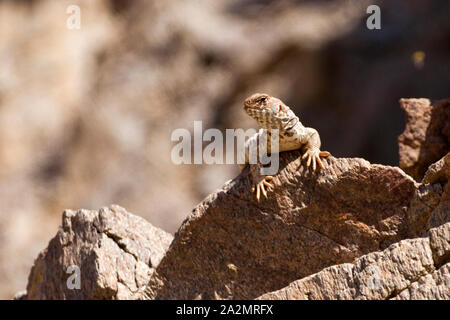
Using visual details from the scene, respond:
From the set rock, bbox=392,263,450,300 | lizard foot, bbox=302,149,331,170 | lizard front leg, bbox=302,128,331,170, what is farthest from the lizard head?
rock, bbox=392,263,450,300

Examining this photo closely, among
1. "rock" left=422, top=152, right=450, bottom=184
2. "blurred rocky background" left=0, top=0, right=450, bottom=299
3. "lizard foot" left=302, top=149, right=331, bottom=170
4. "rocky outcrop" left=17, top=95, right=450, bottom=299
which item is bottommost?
"rocky outcrop" left=17, top=95, right=450, bottom=299

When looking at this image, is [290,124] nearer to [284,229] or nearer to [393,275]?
[284,229]

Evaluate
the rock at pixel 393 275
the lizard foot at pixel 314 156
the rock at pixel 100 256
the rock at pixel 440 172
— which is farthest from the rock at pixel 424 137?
the rock at pixel 100 256

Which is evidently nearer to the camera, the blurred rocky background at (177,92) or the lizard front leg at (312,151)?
the lizard front leg at (312,151)

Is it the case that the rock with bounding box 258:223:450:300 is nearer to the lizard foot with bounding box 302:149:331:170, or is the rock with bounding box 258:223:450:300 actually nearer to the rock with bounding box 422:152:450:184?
the rock with bounding box 422:152:450:184

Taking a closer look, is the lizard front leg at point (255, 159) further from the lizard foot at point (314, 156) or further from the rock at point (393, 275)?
the rock at point (393, 275)

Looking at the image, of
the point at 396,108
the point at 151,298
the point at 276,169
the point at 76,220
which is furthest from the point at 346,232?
the point at 396,108

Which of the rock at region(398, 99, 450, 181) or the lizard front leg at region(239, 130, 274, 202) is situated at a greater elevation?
the rock at region(398, 99, 450, 181)
